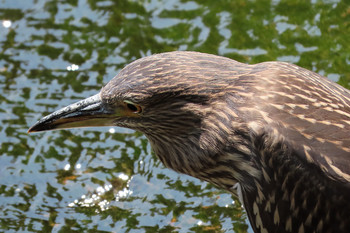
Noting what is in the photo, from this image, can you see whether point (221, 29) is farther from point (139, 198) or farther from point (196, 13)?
point (139, 198)

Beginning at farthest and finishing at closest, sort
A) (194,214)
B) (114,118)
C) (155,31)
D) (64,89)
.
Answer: (155,31), (64,89), (194,214), (114,118)

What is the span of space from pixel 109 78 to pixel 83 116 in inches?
71.5

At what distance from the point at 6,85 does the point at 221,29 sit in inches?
78.9

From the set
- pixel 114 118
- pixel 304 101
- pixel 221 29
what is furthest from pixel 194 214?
pixel 221 29

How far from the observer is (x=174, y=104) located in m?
4.84

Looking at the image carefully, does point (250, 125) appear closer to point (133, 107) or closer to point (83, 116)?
point (133, 107)

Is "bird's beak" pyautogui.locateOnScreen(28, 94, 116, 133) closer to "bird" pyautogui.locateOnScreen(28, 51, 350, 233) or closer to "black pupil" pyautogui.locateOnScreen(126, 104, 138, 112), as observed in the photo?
"bird" pyautogui.locateOnScreen(28, 51, 350, 233)

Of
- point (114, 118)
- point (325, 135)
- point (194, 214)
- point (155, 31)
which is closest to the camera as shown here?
point (325, 135)

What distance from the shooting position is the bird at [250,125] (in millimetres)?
4422

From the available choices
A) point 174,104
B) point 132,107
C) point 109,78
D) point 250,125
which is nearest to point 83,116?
point 132,107

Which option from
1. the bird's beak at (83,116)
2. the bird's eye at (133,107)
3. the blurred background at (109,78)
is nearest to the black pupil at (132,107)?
the bird's eye at (133,107)

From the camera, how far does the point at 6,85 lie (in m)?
6.98

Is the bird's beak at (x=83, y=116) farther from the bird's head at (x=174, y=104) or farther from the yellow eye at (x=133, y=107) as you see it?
the yellow eye at (x=133, y=107)

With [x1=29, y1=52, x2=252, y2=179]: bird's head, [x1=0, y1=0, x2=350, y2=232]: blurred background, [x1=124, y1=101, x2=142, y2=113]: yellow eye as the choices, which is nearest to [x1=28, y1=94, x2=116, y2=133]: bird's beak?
[x1=29, y1=52, x2=252, y2=179]: bird's head
